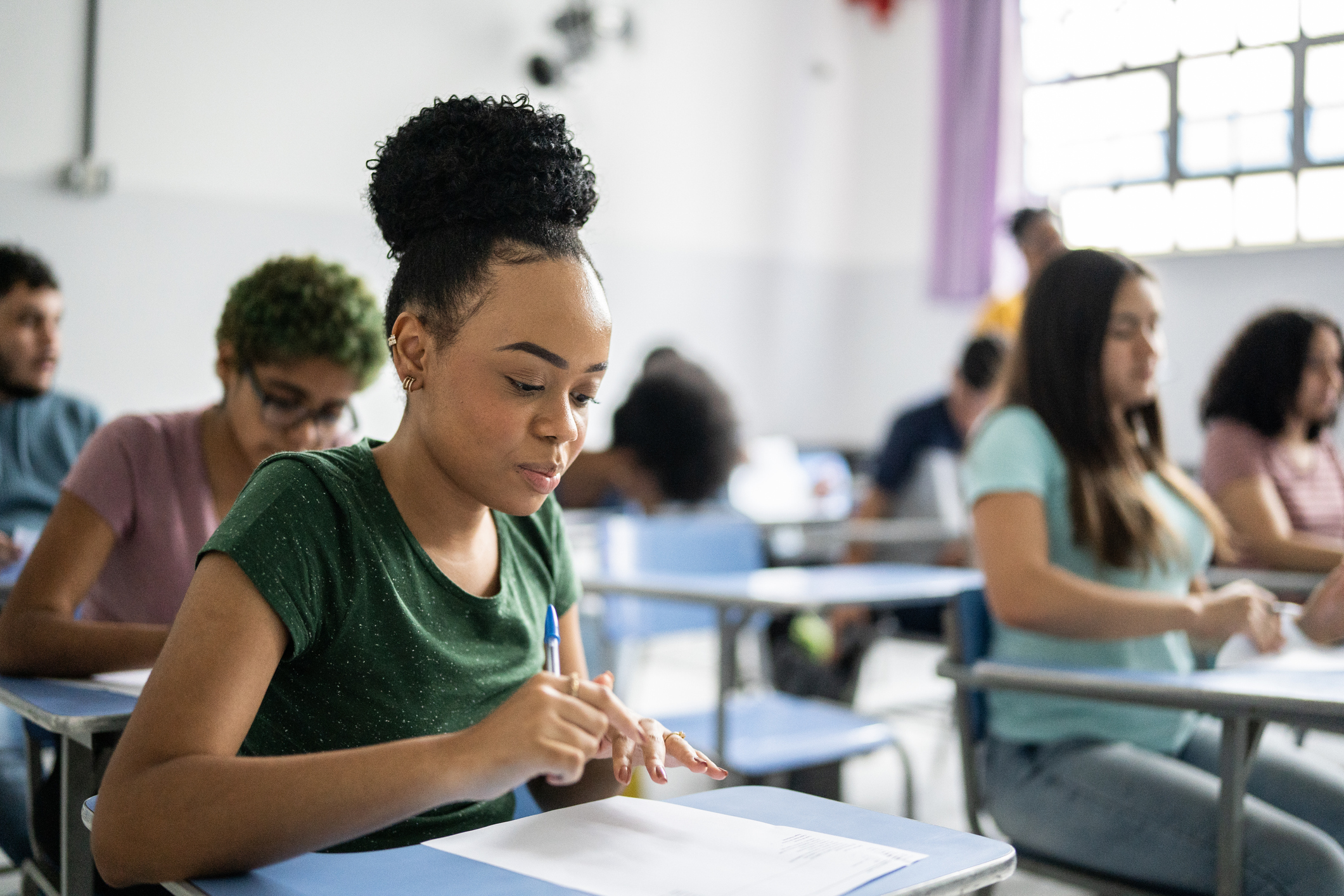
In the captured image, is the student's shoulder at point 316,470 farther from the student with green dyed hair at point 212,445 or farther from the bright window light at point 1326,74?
the bright window light at point 1326,74

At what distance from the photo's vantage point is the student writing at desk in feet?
2.58

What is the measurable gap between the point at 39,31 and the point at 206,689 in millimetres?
3809

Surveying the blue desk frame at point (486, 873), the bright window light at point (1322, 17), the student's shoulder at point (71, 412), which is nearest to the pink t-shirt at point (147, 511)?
the blue desk frame at point (486, 873)

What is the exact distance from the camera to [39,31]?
381cm

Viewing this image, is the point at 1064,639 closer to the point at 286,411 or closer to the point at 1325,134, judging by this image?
the point at 286,411

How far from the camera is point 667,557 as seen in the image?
2816 millimetres

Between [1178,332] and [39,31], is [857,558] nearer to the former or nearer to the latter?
[1178,332]

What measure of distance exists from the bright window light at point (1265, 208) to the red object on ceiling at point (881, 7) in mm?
→ 2240

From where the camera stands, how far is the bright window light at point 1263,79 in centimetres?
483

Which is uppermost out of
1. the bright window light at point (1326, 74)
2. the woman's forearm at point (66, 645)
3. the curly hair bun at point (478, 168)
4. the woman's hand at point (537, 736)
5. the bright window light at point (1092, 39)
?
the bright window light at point (1092, 39)

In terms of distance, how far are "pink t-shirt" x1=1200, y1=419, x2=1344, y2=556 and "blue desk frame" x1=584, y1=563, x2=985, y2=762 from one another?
671 mm

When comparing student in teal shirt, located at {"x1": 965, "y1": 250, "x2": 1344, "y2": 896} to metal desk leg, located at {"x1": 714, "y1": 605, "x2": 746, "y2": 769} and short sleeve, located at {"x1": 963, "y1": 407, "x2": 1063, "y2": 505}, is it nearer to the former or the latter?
short sleeve, located at {"x1": 963, "y1": 407, "x2": 1063, "y2": 505}

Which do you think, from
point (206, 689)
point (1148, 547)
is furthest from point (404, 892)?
point (1148, 547)

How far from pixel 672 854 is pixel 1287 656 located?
1.35 m
